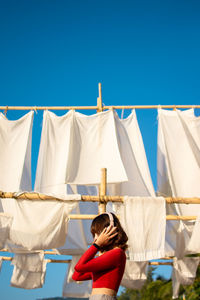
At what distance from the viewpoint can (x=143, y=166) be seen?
28.4 feet

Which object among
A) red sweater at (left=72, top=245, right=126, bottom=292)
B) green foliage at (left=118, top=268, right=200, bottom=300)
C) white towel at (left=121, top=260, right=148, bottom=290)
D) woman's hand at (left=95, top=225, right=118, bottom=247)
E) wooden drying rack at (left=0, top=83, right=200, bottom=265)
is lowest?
green foliage at (left=118, top=268, right=200, bottom=300)

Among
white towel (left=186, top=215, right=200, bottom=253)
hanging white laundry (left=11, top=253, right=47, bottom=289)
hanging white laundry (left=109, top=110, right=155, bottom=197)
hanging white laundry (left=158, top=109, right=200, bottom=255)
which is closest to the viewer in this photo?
white towel (left=186, top=215, right=200, bottom=253)

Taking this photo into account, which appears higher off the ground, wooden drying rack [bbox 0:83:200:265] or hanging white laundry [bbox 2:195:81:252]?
wooden drying rack [bbox 0:83:200:265]

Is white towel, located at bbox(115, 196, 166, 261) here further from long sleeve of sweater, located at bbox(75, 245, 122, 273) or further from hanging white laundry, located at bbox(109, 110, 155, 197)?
long sleeve of sweater, located at bbox(75, 245, 122, 273)

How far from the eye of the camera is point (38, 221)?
5316 mm

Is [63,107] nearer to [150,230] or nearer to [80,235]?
[80,235]

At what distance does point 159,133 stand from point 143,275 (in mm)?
3977

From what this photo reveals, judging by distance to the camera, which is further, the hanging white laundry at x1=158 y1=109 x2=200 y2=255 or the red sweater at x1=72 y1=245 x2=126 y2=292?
the hanging white laundry at x1=158 y1=109 x2=200 y2=255

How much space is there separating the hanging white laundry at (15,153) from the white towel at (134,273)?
334 cm

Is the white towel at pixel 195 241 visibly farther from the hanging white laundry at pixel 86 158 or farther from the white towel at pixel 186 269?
the hanging white laundry at pixel 86 158

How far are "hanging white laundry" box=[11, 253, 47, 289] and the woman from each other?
602 cm

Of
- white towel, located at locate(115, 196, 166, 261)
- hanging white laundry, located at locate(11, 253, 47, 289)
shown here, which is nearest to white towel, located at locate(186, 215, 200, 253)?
white towel, located at locate(115, 196, 166, 261)

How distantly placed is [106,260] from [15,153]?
291 inches

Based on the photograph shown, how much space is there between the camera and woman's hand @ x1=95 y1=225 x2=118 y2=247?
1914 mm
